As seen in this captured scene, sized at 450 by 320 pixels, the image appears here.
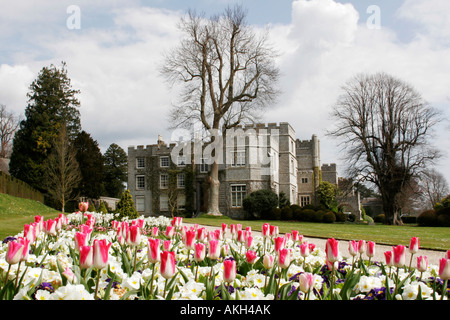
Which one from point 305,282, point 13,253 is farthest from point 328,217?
point 13,253

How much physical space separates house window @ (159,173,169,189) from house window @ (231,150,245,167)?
7192 mm

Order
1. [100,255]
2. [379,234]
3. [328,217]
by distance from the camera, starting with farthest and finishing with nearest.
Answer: [328,217] < [379,234] < [100,255]

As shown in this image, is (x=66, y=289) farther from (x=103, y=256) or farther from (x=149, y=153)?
(x=149, y=153)

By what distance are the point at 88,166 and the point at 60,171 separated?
7.34 m

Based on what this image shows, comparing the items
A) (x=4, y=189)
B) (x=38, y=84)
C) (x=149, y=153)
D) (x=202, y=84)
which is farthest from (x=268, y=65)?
(x=38, y=84)

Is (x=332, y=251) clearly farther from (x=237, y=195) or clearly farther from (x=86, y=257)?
(x=237, y=195)

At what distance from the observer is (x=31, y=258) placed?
A: 141 inches

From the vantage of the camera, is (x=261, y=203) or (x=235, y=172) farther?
(x=235, y=172)

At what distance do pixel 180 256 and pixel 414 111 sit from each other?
28.1 m

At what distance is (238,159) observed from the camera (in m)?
31.6

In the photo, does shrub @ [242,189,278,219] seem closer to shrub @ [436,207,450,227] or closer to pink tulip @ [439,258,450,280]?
shrub @ [436,207,450,227]

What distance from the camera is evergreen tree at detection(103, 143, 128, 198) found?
1913 inches

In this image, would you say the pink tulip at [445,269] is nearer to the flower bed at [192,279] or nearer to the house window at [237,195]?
the flower bed at [192,279]

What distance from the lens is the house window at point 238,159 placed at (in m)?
31.6
